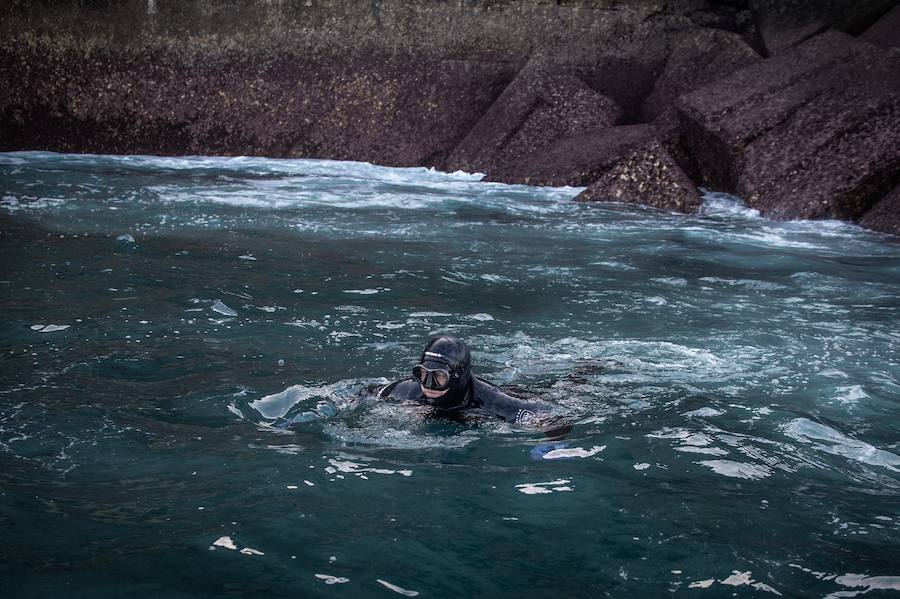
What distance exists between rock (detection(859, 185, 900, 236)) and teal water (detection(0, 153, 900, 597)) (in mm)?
217

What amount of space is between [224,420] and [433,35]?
12081mm

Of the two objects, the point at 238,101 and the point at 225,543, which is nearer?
the point at 225,543

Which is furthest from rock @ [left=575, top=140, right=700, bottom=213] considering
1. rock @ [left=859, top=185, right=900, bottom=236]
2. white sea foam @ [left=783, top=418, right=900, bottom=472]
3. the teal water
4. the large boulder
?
white sea foam @ [left=783, top=418, right=900, bottom=472]

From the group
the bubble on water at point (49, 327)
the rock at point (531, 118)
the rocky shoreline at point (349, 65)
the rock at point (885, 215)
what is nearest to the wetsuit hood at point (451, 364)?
the bubble on water at point (49, 327)

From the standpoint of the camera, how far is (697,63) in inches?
603

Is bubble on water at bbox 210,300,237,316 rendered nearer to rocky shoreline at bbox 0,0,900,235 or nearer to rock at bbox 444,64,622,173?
rock at bbox 444,64,622,173

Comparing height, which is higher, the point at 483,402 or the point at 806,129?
the point at 806,129

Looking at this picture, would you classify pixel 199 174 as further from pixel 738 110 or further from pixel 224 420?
pixel 224 420

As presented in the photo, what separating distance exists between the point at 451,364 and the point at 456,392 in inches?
7.6

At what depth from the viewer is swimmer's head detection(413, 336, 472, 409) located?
16.9ft

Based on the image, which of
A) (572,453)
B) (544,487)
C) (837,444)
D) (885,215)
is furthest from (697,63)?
(544,487)

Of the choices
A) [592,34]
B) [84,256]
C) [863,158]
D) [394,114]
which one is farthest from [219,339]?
[592,34]

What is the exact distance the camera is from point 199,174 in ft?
47.2

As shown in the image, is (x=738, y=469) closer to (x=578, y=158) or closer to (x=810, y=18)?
(x=578, y=158)
